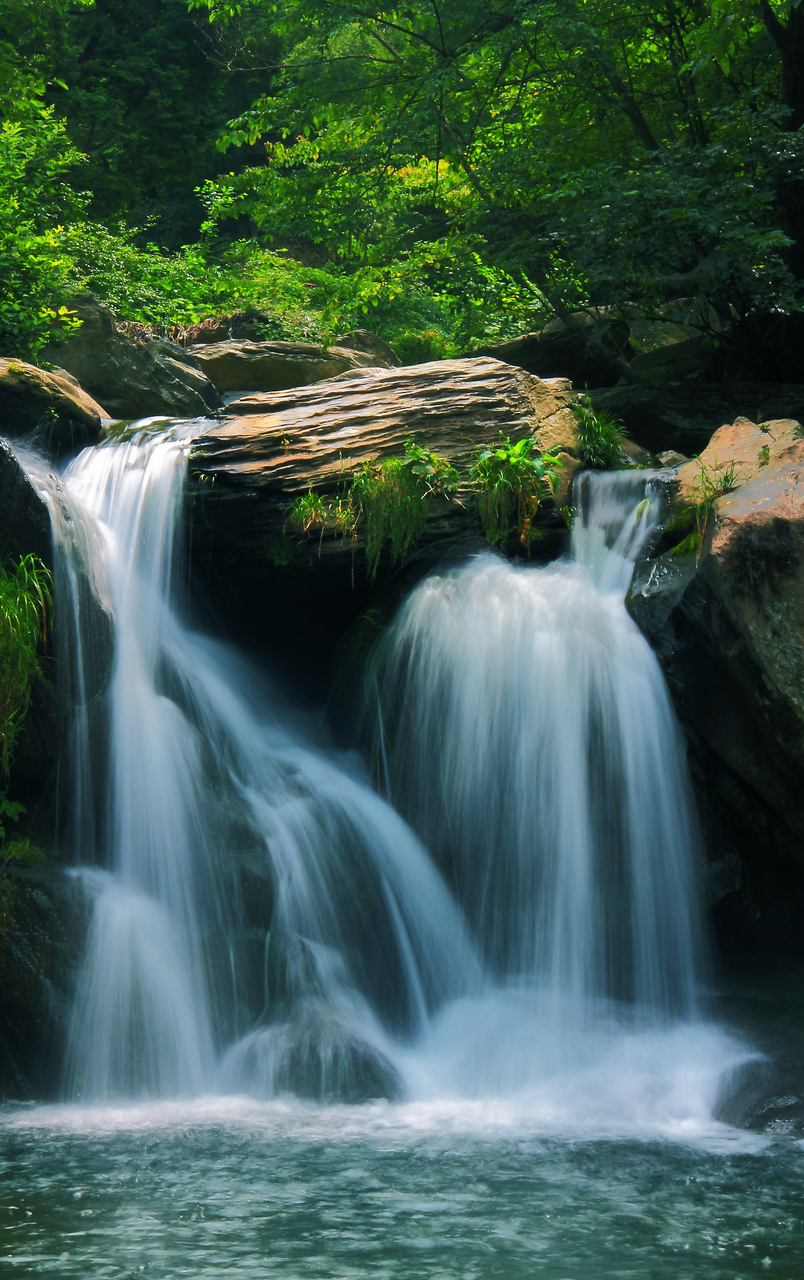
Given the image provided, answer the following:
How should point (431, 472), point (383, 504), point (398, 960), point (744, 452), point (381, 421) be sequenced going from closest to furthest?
point (398, 960), point (744, 452), point (383, 504), point (431, 472), point (381, 421)

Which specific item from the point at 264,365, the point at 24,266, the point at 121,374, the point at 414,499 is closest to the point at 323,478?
the point at 414,499

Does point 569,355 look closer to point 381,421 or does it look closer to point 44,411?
point 381,421

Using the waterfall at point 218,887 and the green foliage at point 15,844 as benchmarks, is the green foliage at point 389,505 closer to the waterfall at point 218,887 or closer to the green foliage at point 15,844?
the waterfall at point 218,887

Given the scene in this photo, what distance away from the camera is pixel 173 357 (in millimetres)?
11758

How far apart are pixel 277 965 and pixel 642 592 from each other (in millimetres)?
3139

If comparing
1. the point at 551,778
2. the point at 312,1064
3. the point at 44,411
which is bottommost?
the point at 312,1064

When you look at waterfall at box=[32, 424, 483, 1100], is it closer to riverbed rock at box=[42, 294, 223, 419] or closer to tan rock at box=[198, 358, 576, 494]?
tan rock at box=[198, 358, 576, 494]

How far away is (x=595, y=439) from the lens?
811cm

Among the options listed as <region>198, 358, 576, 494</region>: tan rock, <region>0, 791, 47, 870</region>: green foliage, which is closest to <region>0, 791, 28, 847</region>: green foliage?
<region>0, 791, 47, 870</region>: green foliage

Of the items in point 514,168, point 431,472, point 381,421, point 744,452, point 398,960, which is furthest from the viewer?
point 514,168

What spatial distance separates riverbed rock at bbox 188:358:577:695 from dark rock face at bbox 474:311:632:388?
3.28 metres

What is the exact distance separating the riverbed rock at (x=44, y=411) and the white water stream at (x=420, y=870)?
118cm

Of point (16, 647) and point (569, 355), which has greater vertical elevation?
point (569, 355)

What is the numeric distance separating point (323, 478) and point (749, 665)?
3.41 m
